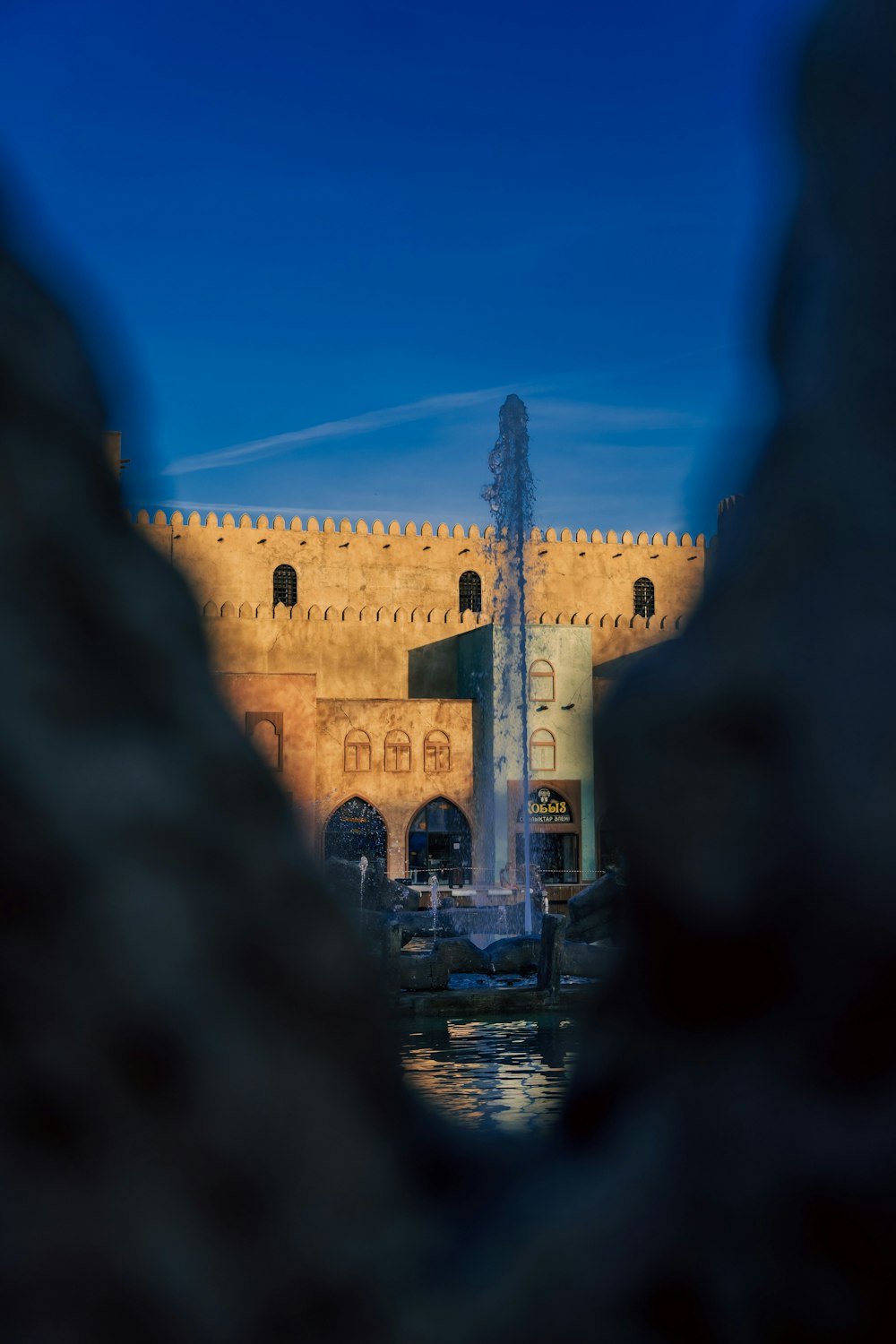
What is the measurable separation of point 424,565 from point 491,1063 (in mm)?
29495

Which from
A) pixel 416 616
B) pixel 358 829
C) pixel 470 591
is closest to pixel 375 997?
pixel 358 829

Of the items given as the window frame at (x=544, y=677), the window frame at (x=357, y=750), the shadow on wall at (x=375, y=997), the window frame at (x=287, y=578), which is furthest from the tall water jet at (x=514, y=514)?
the shadow on wall at (x=375, y=997)

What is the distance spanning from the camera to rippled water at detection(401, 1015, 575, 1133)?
670 cm

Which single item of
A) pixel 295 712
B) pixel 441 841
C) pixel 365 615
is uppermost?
pixel 365 615

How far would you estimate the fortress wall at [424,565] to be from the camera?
36.6 meters

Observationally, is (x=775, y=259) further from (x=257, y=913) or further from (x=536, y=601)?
(x=536, y=601)

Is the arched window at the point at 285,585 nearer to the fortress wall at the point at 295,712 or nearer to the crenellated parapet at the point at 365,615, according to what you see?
the crenellated parapet at the point at 365,615

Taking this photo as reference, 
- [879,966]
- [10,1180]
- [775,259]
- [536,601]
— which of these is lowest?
[10,1180]

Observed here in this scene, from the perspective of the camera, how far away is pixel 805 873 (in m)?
0.76

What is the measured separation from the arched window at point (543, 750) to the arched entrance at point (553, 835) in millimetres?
503

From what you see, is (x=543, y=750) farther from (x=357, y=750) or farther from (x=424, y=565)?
(x=424, y=565)

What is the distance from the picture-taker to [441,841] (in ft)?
103

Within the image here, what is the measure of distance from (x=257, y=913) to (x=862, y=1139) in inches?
15.2

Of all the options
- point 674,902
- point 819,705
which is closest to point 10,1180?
point 674,902
